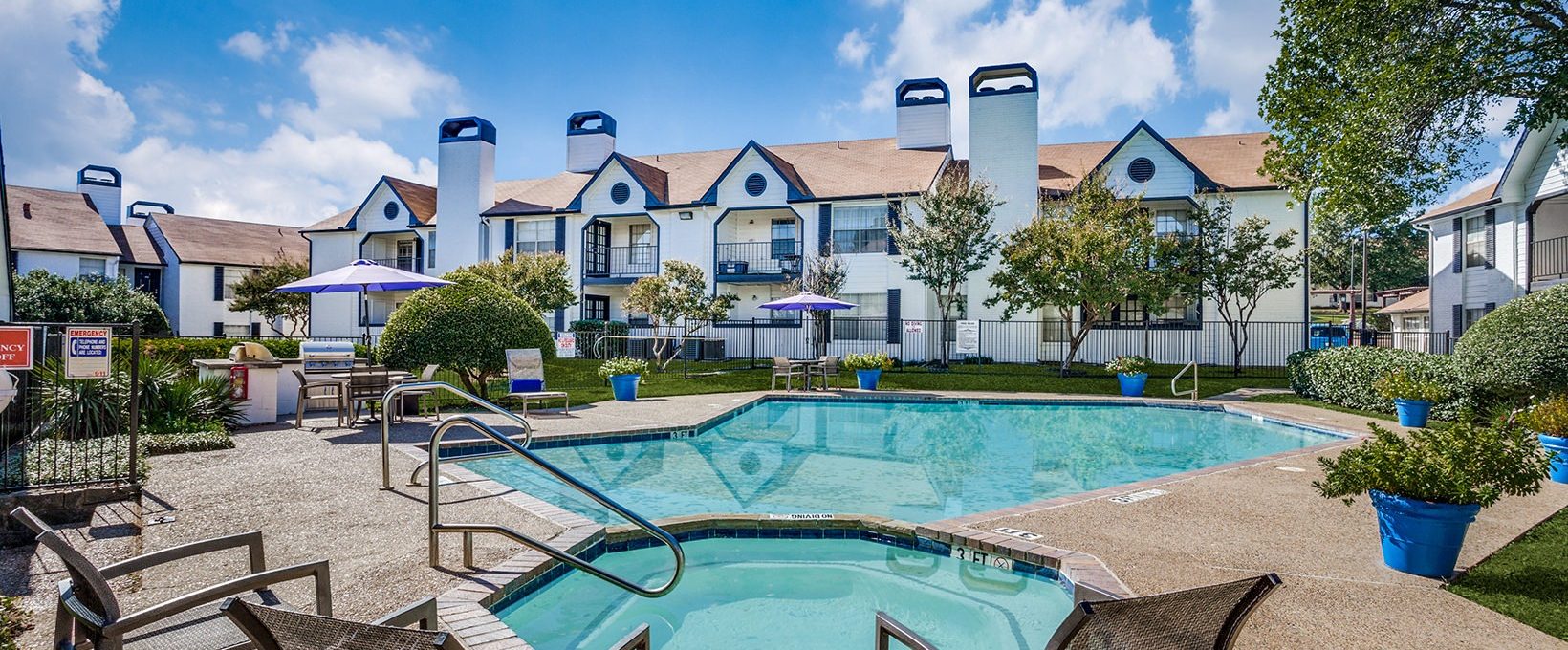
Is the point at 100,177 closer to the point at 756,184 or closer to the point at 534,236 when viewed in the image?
the point at 534,236

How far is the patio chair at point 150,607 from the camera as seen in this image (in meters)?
2.13

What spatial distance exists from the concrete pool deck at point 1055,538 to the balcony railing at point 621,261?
20.4m

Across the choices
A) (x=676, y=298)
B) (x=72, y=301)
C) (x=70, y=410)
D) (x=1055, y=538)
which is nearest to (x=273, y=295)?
(x=72, y=301)

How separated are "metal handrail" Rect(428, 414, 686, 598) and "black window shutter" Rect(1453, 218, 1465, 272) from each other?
26032mm

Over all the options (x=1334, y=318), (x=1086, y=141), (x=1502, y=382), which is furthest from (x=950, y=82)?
(x=1334, y=318)

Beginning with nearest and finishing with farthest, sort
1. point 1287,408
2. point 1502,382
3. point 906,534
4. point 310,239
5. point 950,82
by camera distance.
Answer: point 906,534
point 1502,382
point 1287,408
point 950,82
point 310,239

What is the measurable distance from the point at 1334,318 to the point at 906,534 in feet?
209

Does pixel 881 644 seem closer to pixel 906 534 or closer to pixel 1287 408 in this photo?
pixel 906 534

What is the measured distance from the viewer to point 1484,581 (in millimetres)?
4367

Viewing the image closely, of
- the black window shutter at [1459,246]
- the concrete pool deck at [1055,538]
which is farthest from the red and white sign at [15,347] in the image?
the black window shutter at [1459,246]

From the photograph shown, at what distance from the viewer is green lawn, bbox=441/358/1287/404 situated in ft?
56.7

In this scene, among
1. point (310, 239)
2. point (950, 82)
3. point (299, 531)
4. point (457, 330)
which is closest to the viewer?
point (299, 531)

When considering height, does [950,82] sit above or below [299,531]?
above

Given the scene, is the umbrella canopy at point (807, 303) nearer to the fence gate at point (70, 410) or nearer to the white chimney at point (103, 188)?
the fence gate at point (70, 410)
